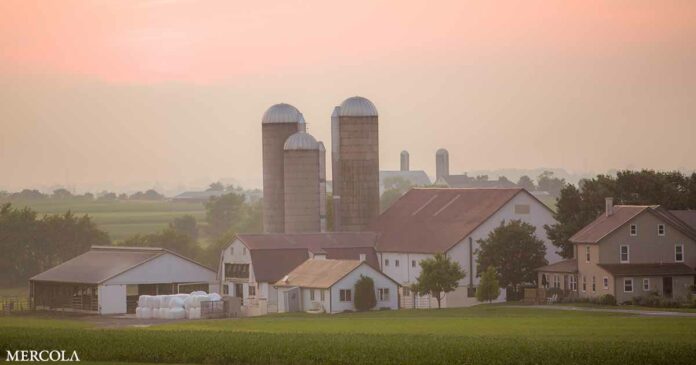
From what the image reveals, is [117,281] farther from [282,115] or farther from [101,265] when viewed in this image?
[282,115]

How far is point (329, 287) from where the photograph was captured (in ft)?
290

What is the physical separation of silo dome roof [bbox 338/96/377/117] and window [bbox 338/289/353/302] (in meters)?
21.2

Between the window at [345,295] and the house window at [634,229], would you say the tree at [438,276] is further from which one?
the house window at [634,229]

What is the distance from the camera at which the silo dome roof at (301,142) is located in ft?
346

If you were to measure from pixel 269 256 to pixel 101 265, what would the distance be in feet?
31.4

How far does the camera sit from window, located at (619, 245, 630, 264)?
8900 cm

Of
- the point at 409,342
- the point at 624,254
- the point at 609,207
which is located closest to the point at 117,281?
the point at 609,207

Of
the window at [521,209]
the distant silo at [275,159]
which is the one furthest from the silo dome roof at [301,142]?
the window at [521,209]

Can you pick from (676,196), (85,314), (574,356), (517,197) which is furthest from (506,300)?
(574,356)

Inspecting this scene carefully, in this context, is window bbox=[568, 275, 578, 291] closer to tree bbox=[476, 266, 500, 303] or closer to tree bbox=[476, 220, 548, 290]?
tree bbox=[476, 220, 548, 290]

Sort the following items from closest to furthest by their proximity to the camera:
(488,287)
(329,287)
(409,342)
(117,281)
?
(409,342)
(329,287)
(488,287)
(117,281)

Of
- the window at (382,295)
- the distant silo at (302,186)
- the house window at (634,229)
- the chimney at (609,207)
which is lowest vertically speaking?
the window at (382,295)

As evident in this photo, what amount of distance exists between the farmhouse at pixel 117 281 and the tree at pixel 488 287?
635 inches

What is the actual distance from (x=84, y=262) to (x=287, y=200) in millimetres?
13888
